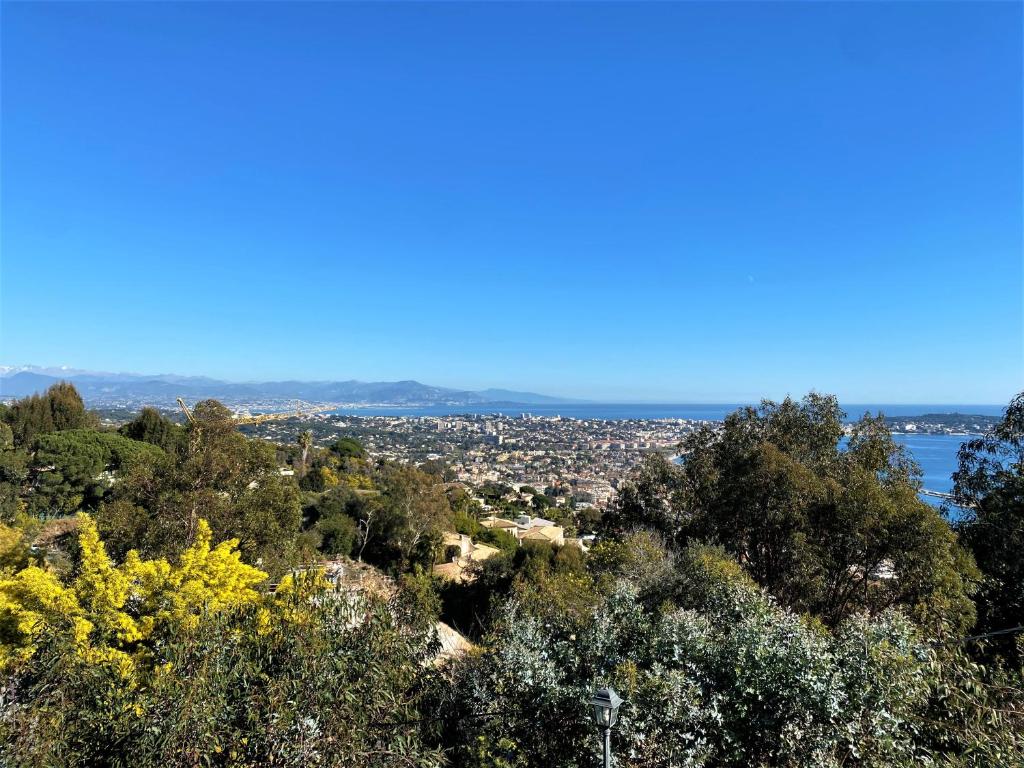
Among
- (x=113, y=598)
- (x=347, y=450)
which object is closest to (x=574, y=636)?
(x=113, y=598)

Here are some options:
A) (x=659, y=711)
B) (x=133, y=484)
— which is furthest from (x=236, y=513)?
(x=659, y=711)

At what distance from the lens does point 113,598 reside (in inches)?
251

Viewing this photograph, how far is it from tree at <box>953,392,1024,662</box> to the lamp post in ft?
23.2

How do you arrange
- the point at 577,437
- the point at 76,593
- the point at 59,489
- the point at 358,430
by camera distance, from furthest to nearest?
the point at 577,437 → the point at 358,430 → the point at 59,489 → the point at 76,593

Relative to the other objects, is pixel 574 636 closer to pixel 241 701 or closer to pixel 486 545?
pixel 241 701

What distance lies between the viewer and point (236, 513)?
10.5m

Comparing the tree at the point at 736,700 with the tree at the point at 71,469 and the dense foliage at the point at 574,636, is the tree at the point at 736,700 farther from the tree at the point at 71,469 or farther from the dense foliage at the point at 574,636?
the tree at the point at 71,469

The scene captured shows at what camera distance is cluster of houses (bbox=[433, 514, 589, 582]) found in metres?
18.5

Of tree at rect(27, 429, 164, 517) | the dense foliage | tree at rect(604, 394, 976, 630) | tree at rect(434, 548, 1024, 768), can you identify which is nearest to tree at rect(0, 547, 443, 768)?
the dense foliage

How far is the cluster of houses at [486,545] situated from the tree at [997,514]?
11.0 meters

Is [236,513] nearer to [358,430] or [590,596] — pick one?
[590,596]

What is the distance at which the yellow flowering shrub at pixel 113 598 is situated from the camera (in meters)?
6.07

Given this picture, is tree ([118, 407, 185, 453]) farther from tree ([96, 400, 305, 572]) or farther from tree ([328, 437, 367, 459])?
tree ([96, 400, 305, 572])

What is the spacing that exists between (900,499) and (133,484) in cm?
1389
